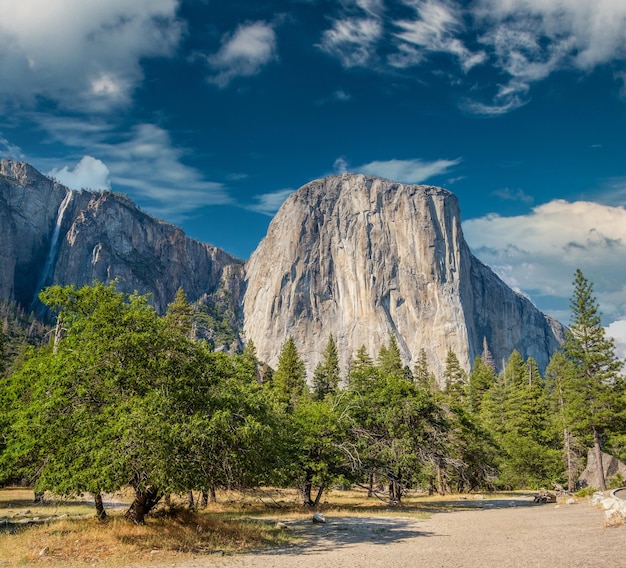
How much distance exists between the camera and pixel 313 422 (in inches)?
1026

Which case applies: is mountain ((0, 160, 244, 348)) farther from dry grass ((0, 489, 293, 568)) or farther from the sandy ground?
the sandy ground

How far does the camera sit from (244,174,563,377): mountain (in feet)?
503

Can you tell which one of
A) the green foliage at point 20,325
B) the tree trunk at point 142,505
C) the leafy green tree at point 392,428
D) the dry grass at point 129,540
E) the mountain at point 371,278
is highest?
the mountain at point 371,278

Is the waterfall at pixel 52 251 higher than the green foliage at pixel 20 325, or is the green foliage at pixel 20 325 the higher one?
the waterfall at pixel 52 251

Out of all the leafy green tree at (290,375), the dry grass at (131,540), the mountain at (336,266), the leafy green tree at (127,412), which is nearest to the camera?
the dry grass at (131,540)

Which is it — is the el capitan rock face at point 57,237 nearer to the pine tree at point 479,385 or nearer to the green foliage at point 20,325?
the green foliage at point 20,325

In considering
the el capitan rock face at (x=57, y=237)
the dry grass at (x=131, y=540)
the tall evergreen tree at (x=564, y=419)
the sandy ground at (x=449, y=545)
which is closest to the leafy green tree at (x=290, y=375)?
the tall evergreen tree at (x=564, y=419)

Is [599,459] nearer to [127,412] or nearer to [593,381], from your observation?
[593,381]

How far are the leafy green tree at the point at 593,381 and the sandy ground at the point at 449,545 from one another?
14.3 metres

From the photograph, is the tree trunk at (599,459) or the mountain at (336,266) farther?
the mountain at (336,266)

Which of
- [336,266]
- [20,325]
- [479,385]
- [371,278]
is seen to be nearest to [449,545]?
[479,385]

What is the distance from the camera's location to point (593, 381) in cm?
3472

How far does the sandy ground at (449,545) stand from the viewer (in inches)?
471

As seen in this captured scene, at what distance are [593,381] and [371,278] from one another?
12396cm
